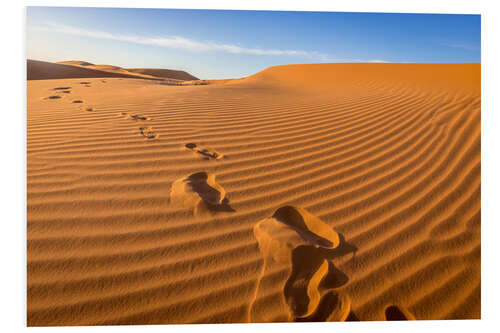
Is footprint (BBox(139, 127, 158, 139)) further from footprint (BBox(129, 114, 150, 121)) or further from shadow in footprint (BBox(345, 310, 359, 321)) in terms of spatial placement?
shadow in footprint (BBox(345, 310, 359, 321))

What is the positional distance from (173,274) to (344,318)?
919mm

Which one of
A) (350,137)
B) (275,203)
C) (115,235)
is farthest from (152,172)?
(350,137)

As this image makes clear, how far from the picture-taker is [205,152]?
7.31 feet

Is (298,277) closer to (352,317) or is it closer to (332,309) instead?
(332,309)

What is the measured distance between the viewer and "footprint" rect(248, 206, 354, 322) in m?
1.35

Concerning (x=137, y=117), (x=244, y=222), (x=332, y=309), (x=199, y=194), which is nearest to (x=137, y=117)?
(x=137, y=117)

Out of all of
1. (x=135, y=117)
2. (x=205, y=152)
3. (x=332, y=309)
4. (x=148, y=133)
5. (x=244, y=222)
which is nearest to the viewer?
(x=332, y=309)

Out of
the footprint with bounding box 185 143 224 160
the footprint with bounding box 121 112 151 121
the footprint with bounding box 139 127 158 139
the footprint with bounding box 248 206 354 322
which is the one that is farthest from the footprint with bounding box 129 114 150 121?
the footprint with bounding box 248 206 354 322

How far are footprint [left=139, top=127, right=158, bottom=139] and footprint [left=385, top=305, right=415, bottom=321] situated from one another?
2.09 meters

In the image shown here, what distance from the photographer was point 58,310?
50.3 inches

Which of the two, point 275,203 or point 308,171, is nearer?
point 275,203

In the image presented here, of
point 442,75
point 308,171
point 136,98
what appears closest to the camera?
point 308,171

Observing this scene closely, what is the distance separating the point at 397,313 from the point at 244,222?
3.17ft
